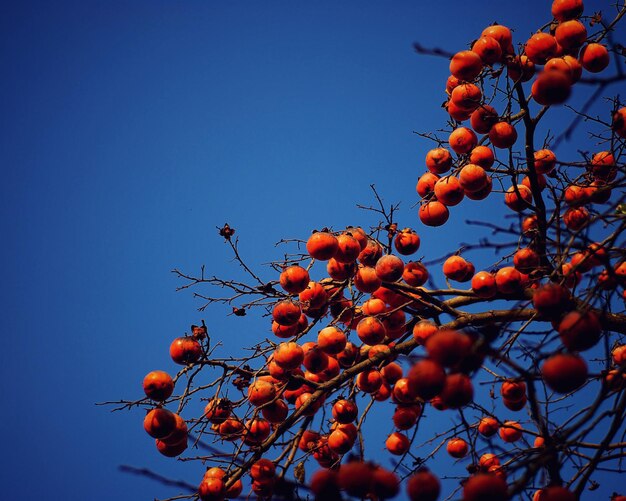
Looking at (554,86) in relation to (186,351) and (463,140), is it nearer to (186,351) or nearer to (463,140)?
(463,140)

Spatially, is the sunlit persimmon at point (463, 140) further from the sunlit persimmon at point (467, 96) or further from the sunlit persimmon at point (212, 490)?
the sunlit persimmon at point (212, 490)

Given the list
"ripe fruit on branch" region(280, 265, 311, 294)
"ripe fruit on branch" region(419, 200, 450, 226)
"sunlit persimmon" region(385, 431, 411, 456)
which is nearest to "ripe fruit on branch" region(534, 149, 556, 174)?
"ripe fruit on branch" region(419, 200, 450, 226)

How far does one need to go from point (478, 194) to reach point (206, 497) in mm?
3127

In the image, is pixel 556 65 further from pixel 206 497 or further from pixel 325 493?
pixel 206 497

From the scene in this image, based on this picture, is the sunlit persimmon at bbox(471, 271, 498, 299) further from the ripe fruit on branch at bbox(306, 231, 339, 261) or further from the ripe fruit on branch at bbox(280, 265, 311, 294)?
the ripe fruit on branch at bbox(280, 265, 311, 294)

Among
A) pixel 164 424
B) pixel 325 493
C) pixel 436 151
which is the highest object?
pixel 436 151

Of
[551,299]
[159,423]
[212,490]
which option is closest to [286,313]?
[159,423]

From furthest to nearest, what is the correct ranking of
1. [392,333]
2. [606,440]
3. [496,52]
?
1. [392,333]
2. [496,52]
3. [606,440]

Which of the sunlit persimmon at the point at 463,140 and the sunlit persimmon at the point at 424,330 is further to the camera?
the sunlit persimmon at the point at 463,140

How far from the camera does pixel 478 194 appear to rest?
3.97 meters

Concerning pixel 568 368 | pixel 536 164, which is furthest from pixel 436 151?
pixel 568 368

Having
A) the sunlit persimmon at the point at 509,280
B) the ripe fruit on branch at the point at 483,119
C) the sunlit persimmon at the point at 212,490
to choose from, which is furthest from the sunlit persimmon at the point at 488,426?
the ripe fruit on branch at the point at 483,119

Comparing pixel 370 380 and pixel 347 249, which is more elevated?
pixel 347 249

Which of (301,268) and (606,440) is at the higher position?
(301,268)
